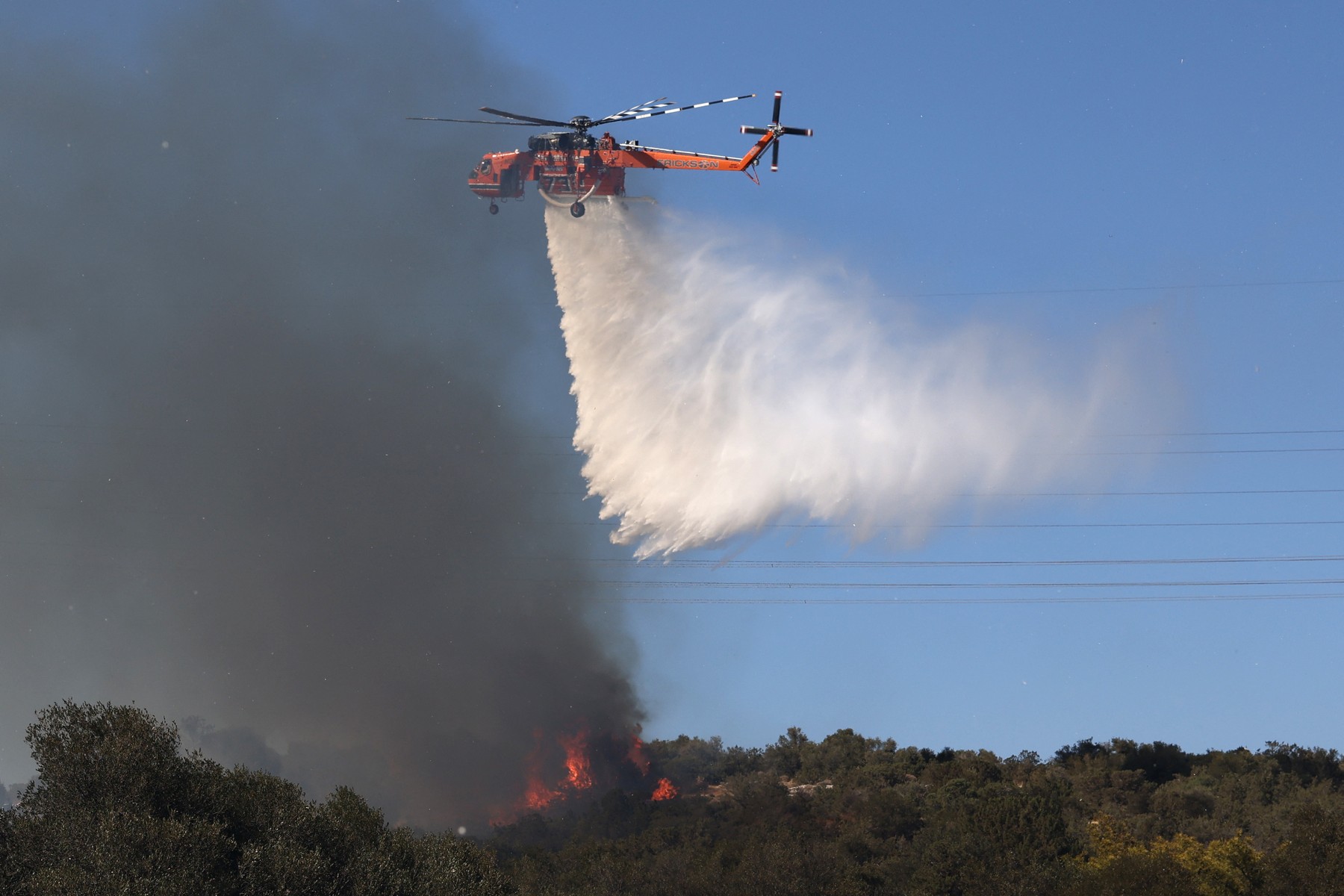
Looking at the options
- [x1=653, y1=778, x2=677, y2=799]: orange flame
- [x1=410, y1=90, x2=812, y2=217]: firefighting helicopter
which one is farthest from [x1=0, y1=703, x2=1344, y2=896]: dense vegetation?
[x1=410, y1=90, x2=812, y2=217]: firefighting helicopter

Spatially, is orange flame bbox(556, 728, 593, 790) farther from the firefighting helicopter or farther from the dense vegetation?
the firefighting helicopter

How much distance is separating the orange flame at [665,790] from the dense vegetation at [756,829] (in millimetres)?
2206

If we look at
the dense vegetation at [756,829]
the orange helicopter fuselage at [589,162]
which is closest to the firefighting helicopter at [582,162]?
the orange helicopter fuselage at [589,162]

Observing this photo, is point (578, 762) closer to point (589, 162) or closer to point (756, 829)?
point (756, 829)

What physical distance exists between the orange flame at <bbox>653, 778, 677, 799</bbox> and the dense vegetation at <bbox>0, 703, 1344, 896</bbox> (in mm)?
2206

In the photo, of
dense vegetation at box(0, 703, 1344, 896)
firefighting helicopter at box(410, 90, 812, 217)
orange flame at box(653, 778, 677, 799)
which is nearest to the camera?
dense vegetation at box(0, 703, 1344, 896)

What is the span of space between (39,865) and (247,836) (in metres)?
6.49

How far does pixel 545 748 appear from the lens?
125312 millimetres

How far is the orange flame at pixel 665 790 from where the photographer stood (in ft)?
400

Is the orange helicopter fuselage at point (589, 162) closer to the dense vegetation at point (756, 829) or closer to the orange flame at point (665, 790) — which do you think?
the dense vegetation at point (756, 829)

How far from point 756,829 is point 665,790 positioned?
27.2 metres

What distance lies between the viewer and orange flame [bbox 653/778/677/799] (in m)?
122

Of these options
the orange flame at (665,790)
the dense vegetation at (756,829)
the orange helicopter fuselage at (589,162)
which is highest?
the orange helicopter fuselage at (589,162)

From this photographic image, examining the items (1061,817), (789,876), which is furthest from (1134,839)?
(789,876)
